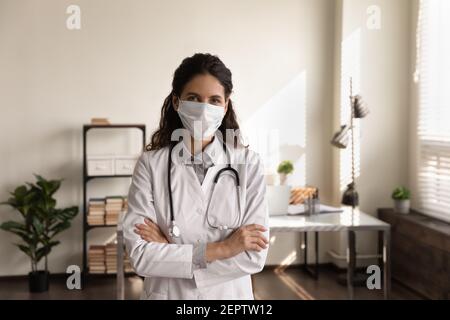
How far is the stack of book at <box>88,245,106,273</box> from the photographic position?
468cm

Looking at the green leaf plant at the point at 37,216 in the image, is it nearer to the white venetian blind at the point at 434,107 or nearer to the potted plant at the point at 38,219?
the potted plant at the point at 38,219

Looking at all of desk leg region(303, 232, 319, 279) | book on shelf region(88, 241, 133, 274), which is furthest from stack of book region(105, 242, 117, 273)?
desk leg region(303, 232, 319, 279)

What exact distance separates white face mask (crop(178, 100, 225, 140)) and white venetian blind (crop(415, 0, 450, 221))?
9.77ft

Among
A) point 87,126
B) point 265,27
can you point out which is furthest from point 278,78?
point 87,126

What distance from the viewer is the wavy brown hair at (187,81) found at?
66.3 inches

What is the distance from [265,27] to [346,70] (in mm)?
824

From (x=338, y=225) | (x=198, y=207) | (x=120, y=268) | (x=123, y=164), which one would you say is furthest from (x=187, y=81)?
(x=123, y=164)

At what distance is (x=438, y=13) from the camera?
431 centimetres

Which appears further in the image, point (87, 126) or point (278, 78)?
point (278, 78)

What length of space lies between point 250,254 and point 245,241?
72mm

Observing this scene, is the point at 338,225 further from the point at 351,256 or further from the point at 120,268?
the point at 120,268

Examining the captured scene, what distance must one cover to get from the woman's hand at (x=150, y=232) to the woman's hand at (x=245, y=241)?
0.63ft

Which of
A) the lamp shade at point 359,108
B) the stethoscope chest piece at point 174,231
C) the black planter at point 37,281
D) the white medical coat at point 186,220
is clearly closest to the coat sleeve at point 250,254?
the white medical coat at point 186,220

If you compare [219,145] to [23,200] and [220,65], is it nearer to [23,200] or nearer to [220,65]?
[220,65]
